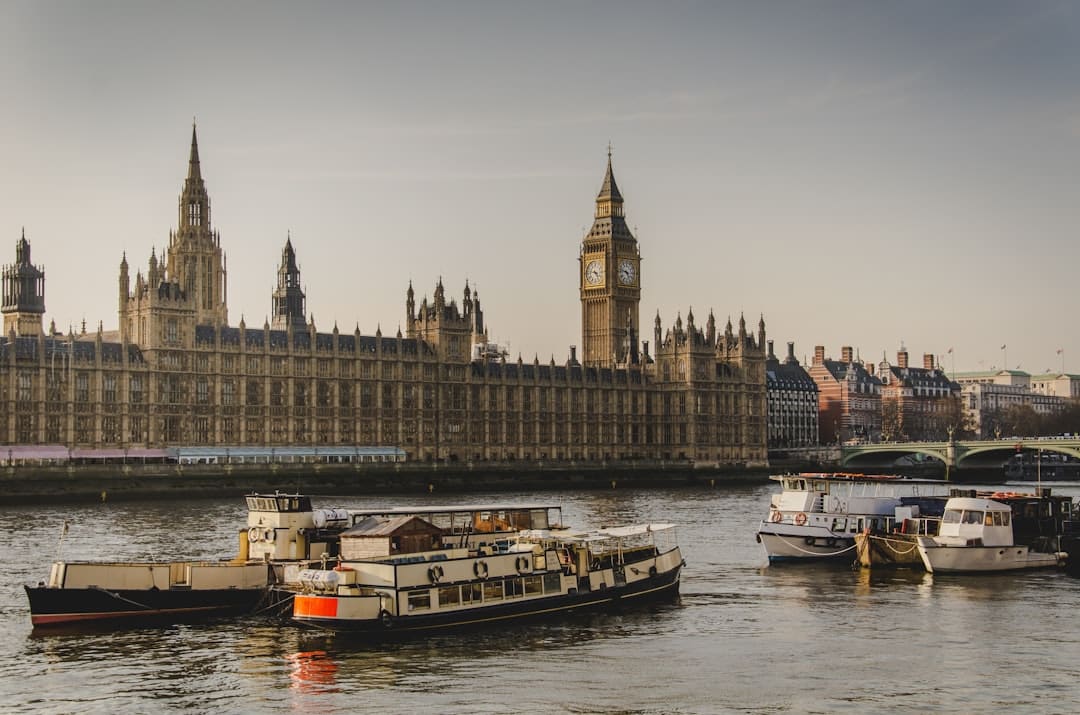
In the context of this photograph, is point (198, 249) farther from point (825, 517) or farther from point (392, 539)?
point (392, 539)

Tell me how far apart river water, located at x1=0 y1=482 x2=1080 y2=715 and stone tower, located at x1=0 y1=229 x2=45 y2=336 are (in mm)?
103582

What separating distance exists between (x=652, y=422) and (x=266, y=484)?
7108 centimetres

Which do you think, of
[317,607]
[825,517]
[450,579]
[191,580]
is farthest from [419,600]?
[825,517]

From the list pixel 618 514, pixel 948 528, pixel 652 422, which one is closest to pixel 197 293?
pixel 652 422

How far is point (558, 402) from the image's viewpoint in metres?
179

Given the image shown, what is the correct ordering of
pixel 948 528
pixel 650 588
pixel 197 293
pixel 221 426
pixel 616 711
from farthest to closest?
pixel 197 293 → pixel 221 426 → pixel 948 528 → pixel 650 588 → pixel 616 711

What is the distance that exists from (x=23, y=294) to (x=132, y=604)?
119 meters

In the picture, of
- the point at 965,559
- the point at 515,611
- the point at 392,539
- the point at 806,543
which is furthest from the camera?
the point at 806,543

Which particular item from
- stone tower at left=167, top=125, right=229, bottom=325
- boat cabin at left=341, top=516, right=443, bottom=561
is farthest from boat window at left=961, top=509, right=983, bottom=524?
stone tower at left=167, top=125, right=229, bottom=325

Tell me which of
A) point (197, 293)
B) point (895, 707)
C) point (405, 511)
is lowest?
point (895, 707)

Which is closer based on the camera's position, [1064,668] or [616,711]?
[616,711]

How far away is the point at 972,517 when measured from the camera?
Result: 218 feet

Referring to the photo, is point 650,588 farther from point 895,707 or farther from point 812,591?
point 895,707

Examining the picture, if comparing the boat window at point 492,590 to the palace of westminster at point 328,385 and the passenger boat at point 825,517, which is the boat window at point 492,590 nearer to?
the passenger boat at point 825,517
